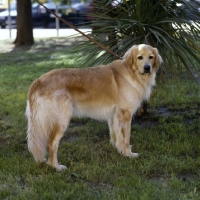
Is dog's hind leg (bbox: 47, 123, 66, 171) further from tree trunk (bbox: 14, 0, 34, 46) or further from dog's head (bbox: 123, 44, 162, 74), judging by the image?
tree trunk (bbox: 14, 0, 34, 46)

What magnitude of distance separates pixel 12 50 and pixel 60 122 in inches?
438

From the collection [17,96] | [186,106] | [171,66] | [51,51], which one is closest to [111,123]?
[171,66]

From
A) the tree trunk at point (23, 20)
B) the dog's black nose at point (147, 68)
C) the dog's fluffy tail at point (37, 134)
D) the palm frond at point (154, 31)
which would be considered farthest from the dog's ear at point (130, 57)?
the tree trunk at point (23, 20)

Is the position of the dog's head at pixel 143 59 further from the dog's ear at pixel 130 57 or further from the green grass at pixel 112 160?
the green grass at pixel 112 160

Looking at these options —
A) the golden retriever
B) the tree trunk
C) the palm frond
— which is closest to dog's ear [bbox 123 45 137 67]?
the golden retriever

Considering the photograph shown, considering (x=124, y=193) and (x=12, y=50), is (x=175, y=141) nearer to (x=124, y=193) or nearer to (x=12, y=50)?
(x=124, y=193)

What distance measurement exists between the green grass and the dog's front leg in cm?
13

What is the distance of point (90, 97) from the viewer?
4.39 meters

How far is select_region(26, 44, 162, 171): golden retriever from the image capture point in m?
4.10

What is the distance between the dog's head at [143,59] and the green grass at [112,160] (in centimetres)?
97

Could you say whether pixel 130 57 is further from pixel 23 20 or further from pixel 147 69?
pixel 23 20

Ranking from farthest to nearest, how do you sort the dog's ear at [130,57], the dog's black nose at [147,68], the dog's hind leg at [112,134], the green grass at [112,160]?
1. the dog's hind leg at [112,134]
2. the dog's ear at [130,57]
3. the dog's black nose at [147,68]
4. the green grass at [112,160]

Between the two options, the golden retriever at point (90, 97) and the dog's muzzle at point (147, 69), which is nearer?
the golden retriever at point (90, 97)

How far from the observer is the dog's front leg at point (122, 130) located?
4.58 metres
